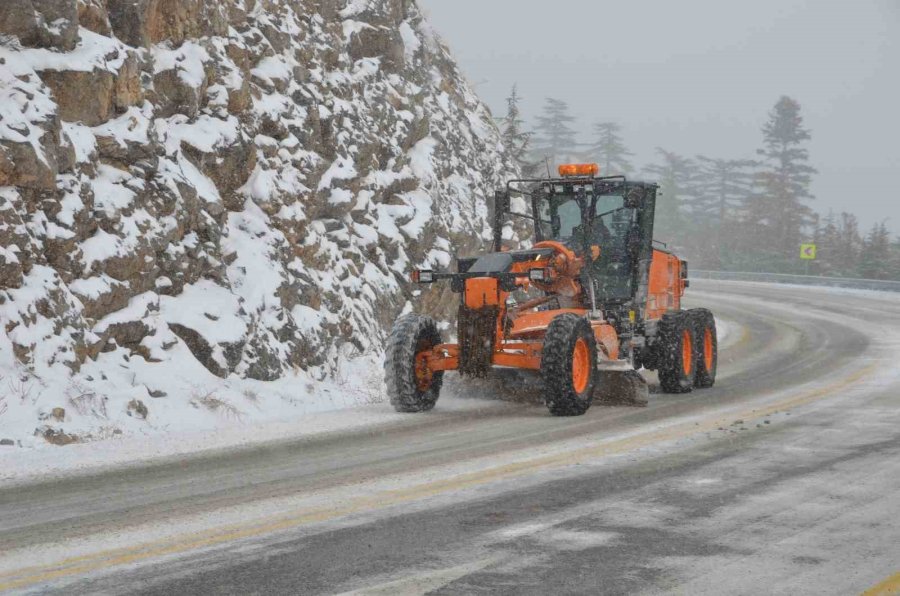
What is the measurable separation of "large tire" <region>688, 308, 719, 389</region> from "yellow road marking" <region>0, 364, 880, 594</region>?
399 centimetres

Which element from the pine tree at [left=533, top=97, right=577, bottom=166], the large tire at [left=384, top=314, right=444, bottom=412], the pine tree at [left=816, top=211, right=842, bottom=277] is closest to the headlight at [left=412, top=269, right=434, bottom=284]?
the large tire at [left=384, top=314, right=444, bottom=412]

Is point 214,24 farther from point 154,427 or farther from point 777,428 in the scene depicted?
point 777,428

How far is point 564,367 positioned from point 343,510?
5179mm

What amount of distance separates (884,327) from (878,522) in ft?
76.9

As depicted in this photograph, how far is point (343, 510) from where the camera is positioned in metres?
6.98

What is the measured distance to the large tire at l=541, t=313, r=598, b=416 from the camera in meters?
11.7

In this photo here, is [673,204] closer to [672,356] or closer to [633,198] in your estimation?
[672,356]

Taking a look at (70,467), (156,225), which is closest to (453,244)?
(156,225)

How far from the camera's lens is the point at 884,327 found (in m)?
28.3

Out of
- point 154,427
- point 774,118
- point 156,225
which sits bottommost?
point 154,427

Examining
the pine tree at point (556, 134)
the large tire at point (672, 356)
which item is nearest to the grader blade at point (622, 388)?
the large tire at point (672, 356)

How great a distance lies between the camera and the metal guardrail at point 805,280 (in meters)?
43.2

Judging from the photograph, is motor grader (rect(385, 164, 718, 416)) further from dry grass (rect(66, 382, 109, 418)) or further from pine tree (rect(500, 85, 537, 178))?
pine tree (rect(500, 85, 537, 178))

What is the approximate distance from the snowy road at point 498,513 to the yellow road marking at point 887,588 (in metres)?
0.02
